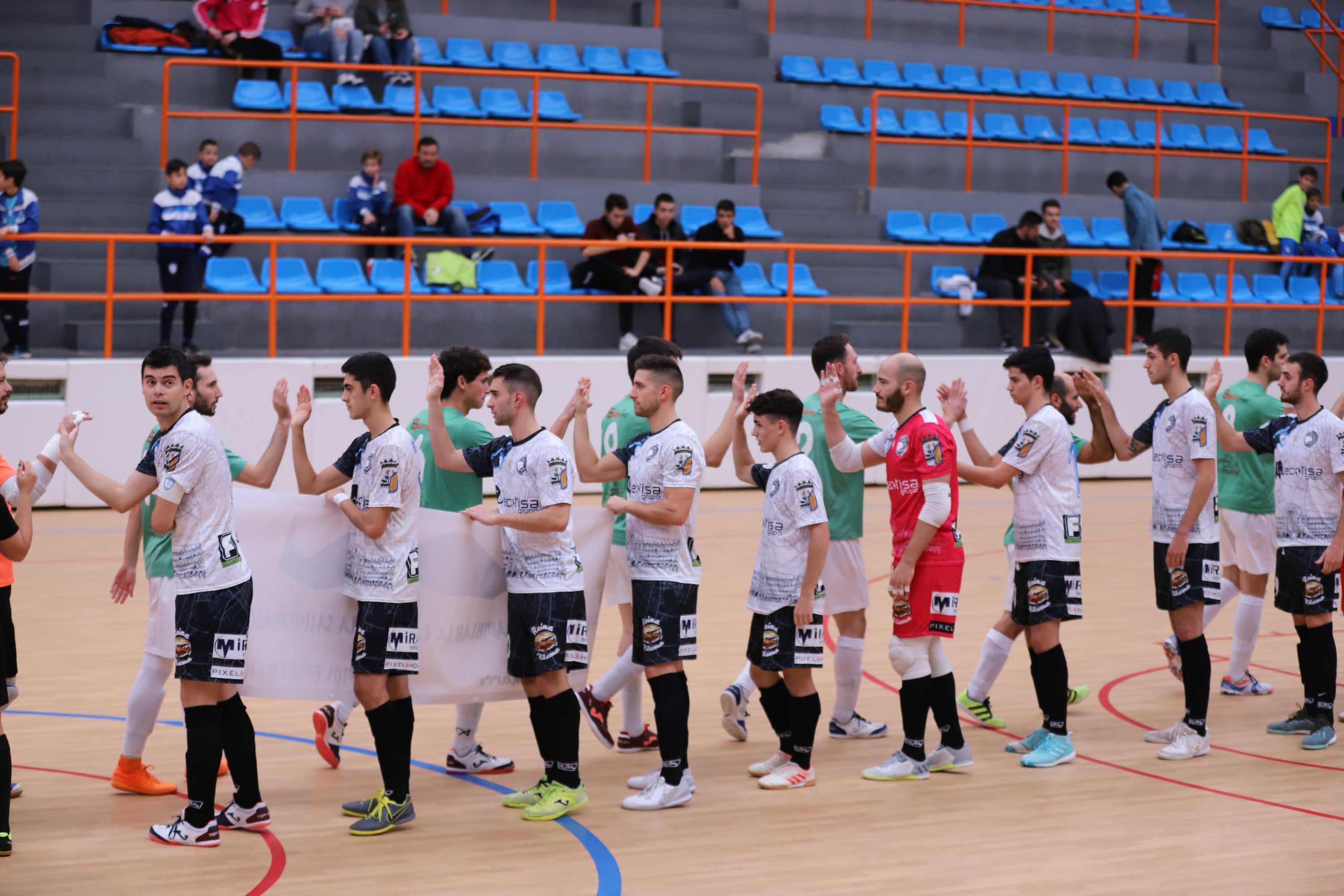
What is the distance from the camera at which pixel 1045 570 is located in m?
7.65

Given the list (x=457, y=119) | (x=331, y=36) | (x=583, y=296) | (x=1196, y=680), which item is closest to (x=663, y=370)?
(x=1196, y=680)

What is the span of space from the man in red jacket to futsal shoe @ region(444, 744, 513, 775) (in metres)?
10.1

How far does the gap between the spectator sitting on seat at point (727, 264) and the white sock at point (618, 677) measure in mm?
9779

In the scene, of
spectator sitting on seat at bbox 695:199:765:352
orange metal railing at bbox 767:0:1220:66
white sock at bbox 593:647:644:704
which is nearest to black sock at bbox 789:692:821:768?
white sock at bbox 593:647:644:704

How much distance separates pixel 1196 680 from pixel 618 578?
3074 mm

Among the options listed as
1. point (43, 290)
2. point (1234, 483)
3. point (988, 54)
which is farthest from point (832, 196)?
point (1234, 483)

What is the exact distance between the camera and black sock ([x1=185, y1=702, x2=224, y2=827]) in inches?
240

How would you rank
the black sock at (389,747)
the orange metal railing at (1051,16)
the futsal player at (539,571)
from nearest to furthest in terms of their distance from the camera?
the black sock at (389,747) < the futsal player at (539,571) < the orange metal railing at (1051,16)

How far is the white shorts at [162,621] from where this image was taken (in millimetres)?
6738

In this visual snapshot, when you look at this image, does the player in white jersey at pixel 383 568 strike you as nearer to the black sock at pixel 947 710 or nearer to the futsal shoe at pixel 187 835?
the futsal shoe at pixel 187 835

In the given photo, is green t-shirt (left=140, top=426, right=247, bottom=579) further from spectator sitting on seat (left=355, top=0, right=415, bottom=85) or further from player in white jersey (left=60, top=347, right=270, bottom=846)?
spectator sitting on seat (left=355, top=0, right=415, bottom=85)

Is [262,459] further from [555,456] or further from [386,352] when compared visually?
[386,352]

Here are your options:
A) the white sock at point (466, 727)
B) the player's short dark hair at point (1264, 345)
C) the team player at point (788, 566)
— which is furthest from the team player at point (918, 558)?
the player's short dark hair at point (1264, 345)

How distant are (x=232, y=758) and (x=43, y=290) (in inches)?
437
